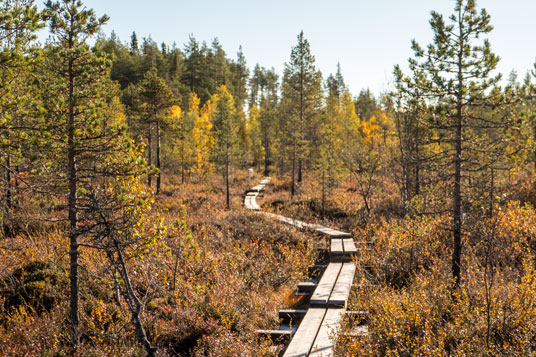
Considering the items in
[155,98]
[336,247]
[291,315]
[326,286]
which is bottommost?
[291,315]

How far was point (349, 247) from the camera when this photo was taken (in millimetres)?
12484

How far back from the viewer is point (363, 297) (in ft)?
27.4

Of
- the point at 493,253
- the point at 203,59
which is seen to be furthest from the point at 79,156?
the point at 203,59

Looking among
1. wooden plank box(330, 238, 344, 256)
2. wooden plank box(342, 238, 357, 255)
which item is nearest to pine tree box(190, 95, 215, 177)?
wooden plank box(330, 238, 344, 256)

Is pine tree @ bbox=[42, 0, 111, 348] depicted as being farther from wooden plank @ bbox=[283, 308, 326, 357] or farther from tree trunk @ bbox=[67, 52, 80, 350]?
wooden plank @ bbox=[283, 308, 326, 357]

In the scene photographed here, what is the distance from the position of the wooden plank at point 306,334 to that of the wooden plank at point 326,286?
233 millimetres

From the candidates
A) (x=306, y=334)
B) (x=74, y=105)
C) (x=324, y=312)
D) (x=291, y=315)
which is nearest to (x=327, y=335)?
(x=306, y=334)

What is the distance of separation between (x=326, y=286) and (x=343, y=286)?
45 centimetres

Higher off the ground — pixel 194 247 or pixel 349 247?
pixel 194 247

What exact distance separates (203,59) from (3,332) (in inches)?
2230

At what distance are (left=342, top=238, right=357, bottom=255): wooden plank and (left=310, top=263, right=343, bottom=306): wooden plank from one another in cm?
78

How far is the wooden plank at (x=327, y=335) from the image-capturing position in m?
6.16

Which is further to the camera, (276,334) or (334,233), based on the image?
(334,233)

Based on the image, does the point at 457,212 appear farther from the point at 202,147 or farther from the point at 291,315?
the point at 202,147
